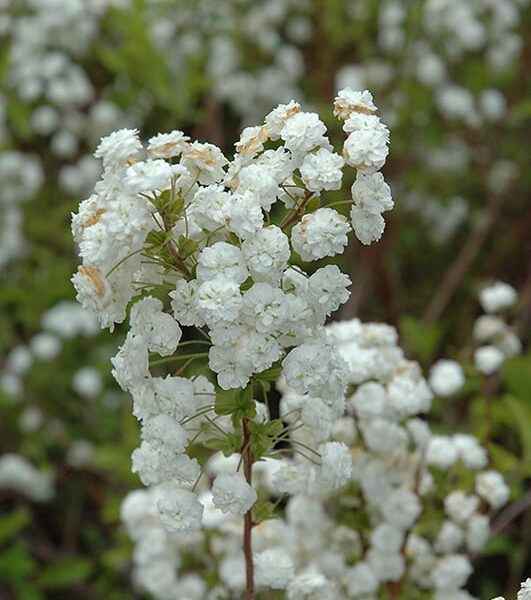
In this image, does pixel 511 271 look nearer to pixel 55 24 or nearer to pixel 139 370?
pixel 55 24

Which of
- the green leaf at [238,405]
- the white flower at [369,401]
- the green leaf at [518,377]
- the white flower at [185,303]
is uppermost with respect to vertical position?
the green leaf at [518,377]

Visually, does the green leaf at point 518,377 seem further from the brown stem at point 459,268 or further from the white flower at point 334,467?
the white flower at point 334,467

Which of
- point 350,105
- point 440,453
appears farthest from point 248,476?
point 440,453

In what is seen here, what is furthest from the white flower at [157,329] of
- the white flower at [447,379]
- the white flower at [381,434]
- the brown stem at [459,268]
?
the brown stem at [459,268]

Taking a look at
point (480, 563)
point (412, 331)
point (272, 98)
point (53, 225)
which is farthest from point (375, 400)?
point (272, 98)

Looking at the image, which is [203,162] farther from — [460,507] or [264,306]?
[460,507]

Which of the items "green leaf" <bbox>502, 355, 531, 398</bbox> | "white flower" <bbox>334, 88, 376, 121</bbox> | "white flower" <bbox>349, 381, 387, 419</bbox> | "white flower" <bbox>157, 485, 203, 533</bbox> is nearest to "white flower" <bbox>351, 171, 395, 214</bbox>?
"white flower" <bbox>334, 88, 376, 121</bbox>
